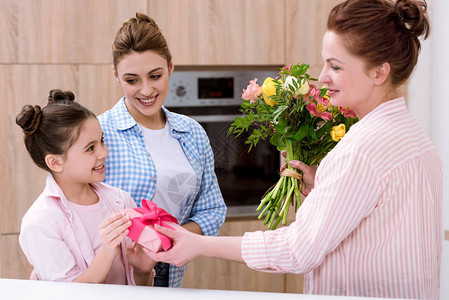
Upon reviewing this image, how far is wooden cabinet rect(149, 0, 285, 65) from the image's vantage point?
2404 millimetres

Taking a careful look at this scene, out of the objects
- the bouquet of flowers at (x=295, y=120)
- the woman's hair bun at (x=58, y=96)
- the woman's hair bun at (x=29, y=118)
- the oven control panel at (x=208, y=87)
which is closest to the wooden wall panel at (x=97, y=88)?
the oven control panel at (x=208, y=87)

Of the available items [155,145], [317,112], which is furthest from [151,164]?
[317,112]

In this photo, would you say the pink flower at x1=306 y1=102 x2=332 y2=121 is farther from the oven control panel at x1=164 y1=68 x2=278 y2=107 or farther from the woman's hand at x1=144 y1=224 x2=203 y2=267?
the oven control panel at x1=164 y1=68 x2=278 y2=107

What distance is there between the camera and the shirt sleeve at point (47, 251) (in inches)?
45.2

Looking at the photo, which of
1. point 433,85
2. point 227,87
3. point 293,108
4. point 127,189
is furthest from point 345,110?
point 433,85

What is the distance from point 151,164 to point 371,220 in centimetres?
78

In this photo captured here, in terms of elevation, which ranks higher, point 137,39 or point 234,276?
point 137,39

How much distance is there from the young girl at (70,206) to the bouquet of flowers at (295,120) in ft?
1.32

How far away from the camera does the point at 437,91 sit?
8.25 ft

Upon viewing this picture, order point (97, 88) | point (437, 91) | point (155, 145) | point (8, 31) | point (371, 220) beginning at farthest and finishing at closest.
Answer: point (437, 91)
point (97, 88)
point (8, 31)
point (155, 145)
point (371, 220)

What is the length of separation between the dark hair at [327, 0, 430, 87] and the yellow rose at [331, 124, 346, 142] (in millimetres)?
196

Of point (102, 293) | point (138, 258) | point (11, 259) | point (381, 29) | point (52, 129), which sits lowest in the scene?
point (11, 259)

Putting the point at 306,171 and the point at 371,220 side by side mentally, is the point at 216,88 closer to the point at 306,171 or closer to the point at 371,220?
the point at 306,171

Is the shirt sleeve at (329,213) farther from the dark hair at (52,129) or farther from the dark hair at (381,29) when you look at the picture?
the dark hair at (52,129)
